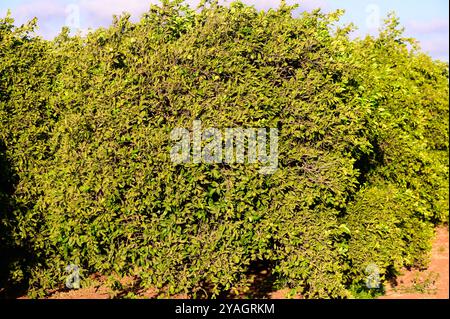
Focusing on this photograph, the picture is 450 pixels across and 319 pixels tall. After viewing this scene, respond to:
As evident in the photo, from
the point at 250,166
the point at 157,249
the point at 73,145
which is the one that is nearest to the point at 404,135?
the point at 250,166

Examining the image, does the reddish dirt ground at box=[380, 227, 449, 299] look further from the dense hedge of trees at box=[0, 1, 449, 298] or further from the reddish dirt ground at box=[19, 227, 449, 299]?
the dense hedge of trees at box=[0, 1, 449, 298]

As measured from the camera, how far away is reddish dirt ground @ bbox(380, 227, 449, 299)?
9.77 meters

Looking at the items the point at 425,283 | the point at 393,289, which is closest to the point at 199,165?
the point at 393,289

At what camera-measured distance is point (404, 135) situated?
Result: 10.6 metres

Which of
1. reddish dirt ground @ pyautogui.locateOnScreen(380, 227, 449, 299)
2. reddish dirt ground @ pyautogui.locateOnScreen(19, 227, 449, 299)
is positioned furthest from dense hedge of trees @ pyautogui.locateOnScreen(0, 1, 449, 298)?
reddish dirt ground @ pyautogui.locateOnScreen(380, 227, 449, 299)

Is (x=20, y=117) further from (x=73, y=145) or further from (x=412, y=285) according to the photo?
(x=412, y=285)

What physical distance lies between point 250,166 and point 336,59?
2.28 metres

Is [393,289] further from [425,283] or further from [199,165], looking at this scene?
[199,165]

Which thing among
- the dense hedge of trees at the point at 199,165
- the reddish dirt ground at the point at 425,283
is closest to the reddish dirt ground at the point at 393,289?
the reddish dirt ground at the point at 425,283

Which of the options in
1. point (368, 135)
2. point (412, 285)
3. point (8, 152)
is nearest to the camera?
point (8, 152)

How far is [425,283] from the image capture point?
404 inches

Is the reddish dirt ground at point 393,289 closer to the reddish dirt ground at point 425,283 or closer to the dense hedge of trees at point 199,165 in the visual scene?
the reddish dirt ground at point 425,283

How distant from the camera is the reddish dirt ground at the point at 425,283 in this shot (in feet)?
32.1

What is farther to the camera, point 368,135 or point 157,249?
point 368,135
